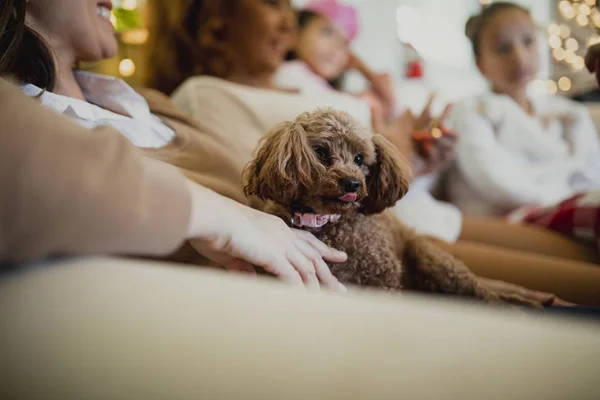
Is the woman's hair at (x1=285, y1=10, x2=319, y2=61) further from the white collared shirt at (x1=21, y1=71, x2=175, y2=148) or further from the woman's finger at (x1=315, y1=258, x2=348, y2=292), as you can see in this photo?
the woman's finger at (x1=315, y1=258, x2=348, y2=292)

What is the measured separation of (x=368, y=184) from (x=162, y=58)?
3.26 feet

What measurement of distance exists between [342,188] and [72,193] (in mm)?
344

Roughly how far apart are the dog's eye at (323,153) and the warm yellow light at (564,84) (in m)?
1.73

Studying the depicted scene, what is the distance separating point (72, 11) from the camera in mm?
718

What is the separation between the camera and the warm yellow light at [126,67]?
1.14 meters

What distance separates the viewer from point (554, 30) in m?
1.62

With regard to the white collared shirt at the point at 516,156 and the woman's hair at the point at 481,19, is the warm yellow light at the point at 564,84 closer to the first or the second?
the white collared shirt at the point at 516,156

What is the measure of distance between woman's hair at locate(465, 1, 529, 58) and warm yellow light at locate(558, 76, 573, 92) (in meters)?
0.50

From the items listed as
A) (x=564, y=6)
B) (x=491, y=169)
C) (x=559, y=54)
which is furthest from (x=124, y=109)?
(x=559, y=54)

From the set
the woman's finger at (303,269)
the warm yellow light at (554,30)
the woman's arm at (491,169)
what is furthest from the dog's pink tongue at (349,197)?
the warm yellow light at (554,30)

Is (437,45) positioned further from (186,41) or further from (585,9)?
(186,41)

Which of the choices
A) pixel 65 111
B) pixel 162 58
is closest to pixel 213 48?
pixel 162 58

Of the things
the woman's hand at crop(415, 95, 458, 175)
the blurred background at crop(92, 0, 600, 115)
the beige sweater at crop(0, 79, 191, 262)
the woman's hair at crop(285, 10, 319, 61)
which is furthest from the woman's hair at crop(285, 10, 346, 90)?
the beige sweater at crop(0, 79, 191, 262)

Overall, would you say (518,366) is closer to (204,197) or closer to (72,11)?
(204,197)
